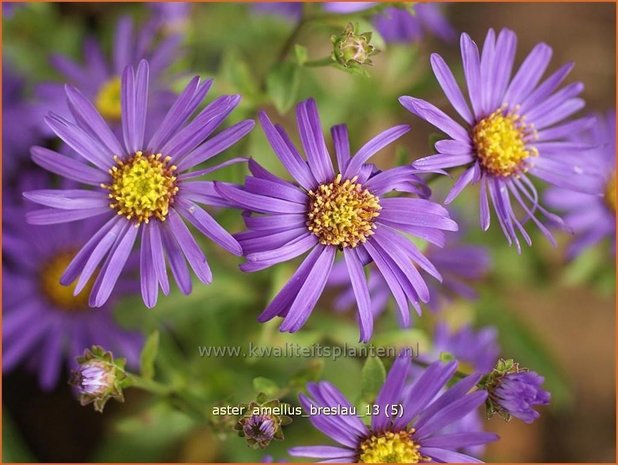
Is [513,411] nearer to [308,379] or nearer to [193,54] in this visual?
[308,379]

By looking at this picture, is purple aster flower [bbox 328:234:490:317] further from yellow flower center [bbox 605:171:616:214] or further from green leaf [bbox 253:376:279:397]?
green leaf [bbox 253:376:279:397]

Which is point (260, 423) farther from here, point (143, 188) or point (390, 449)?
point (143, 188)

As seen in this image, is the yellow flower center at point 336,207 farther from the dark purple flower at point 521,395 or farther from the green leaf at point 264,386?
the dark purple flower at point 521,395

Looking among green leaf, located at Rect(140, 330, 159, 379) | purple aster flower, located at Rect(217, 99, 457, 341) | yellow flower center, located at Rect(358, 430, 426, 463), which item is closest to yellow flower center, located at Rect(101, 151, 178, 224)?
purple aster flower, located at Rect(217, 99, 457, 341)

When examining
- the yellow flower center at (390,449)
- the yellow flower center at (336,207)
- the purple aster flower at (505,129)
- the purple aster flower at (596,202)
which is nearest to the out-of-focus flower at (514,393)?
the yellow flower center at (390,449)

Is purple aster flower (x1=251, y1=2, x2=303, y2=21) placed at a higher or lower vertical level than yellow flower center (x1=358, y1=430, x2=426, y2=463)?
higher
